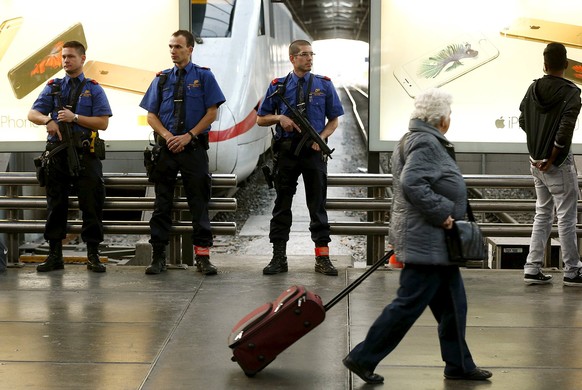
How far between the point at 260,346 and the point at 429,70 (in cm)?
450

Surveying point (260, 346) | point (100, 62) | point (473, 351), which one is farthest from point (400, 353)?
point (100, 62)

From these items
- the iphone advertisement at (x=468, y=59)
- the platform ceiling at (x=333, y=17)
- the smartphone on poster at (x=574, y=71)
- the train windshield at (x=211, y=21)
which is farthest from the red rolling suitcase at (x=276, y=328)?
the platform ceiling at (x=333, y=17)

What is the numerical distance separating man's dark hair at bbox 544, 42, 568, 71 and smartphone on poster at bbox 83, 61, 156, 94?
369cm

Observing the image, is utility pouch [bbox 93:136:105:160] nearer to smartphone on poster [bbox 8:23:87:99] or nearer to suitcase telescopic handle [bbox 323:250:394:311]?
smartphone on poster [bbox 8:23:87:99]

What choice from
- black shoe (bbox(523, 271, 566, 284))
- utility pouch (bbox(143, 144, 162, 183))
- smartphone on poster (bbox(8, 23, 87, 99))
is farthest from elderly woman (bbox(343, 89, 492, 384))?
smartphone on poster (bbox(8, 23, 87, 99))

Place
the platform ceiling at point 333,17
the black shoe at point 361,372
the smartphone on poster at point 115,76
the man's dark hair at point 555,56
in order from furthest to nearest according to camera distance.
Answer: the platform ceiling at point 333,17
the smartphone on poster at point 115,76
the man's dark hair at point 555,56
the black shoe at point 361,372

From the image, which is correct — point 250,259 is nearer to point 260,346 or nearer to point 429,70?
point 429,70

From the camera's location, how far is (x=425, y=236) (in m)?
5.55

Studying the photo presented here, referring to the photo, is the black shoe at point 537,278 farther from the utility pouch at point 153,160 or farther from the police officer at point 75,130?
the police officer at point 75,130

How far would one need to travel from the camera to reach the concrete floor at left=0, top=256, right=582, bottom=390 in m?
5.94

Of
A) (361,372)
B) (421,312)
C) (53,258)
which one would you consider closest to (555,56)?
(421,312)

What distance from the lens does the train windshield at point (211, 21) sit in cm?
1407

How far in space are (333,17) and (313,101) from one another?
89.3 feet

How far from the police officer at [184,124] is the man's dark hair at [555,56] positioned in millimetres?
2555
